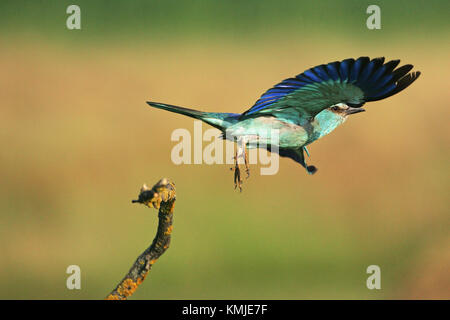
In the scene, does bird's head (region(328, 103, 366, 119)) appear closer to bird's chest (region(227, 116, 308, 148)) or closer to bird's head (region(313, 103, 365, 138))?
bird's head (region(313, 103, 365, 138))

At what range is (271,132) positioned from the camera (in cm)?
255

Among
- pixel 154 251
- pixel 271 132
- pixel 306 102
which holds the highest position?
pixel 306 102

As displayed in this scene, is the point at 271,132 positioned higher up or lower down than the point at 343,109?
lower down

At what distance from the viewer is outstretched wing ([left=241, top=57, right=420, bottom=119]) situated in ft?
8.00

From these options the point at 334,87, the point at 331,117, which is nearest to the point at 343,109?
the point at 331,117

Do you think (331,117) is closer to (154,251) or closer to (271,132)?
(271,132)

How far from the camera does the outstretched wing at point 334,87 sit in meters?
2.44

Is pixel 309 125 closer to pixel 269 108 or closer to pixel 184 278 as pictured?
pixel 269 108

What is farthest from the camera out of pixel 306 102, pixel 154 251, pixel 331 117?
pixel 331 117

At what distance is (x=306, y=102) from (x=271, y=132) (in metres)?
0.17

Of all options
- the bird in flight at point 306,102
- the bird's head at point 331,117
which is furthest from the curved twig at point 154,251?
the bird's head at point 331,117

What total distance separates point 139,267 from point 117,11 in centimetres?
546

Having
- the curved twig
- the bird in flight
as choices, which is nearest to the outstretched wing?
the bird in flight

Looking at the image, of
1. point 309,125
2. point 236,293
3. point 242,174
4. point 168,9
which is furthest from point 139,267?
point 168,9
